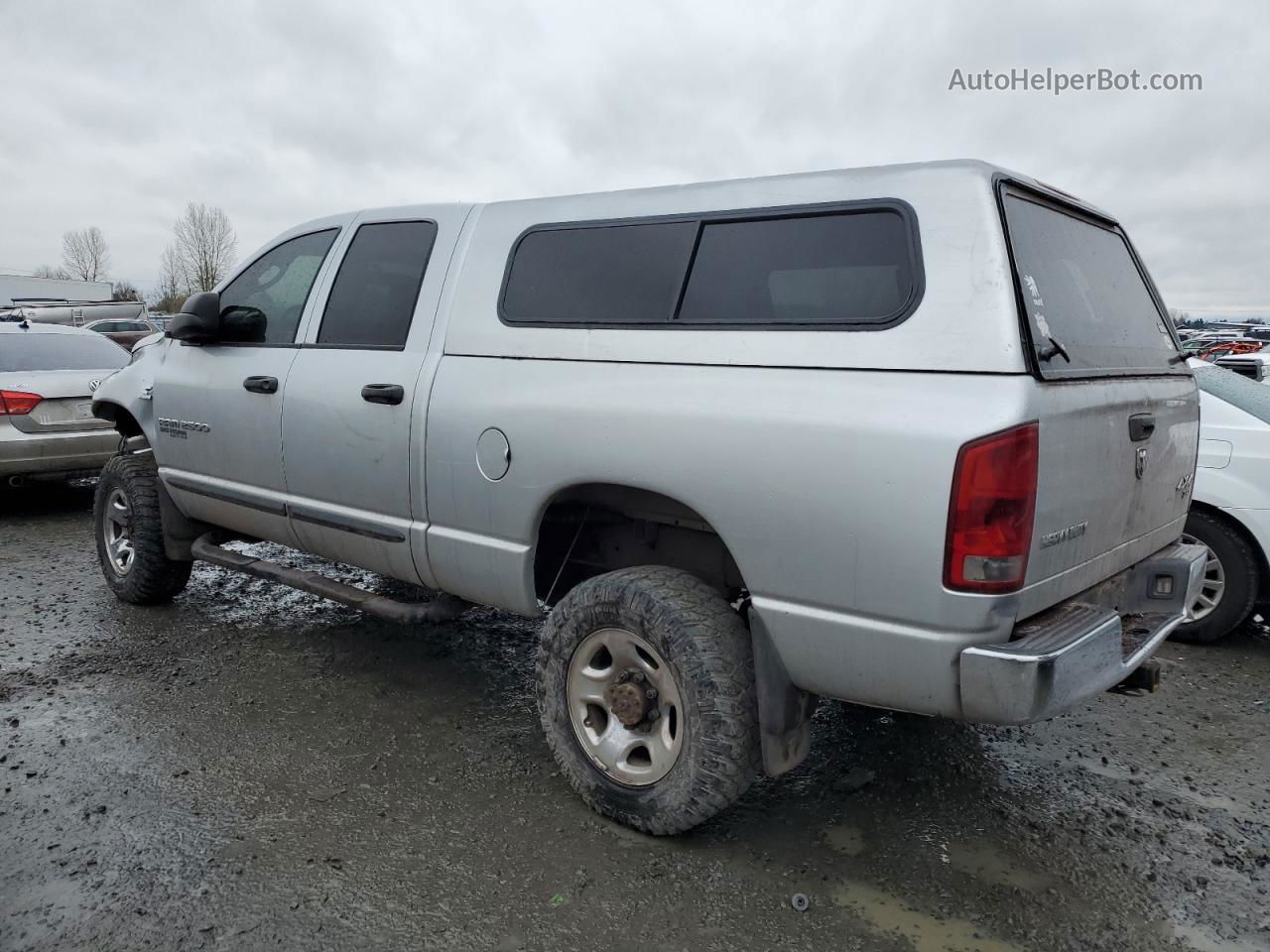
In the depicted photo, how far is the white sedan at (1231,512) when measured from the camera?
4.59 meters

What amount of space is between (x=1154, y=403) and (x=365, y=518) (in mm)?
2772

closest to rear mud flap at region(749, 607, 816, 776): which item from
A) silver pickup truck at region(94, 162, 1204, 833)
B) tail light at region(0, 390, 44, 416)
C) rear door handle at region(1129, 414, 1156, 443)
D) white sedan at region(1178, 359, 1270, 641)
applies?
silver pickup truck at region(94, 162, 1204, 833)

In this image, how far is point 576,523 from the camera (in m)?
3.42

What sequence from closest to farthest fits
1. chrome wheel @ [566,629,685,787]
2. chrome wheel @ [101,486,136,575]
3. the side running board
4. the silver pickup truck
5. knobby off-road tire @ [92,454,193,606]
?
the silver pickup truck
chrome wheel @ [566,629,685,787]
the side running board
knobby off-road tire @ [92,454,193,606]
chrome wheel @ [101,486,136,575]

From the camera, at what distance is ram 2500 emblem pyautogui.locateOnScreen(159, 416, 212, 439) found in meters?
4.38

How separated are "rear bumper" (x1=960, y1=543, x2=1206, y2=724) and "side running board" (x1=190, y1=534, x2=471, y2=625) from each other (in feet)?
6.59

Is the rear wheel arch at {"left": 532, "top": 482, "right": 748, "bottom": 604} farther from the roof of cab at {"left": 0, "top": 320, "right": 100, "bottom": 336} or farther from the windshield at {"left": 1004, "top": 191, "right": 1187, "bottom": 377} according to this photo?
the roof of cab at {"left": 0, "top": 320, "right": 100, "bottom": 336}

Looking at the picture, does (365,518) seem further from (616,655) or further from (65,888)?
(65,888)

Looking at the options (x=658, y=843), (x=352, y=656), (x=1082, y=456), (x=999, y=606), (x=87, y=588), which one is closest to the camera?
(x=999, y=606)

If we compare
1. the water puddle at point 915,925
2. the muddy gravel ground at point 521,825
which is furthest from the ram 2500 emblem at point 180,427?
the water puddle at point 915,925

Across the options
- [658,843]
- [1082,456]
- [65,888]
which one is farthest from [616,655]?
[65,888]

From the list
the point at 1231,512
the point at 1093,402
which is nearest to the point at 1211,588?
the point at 1231,512

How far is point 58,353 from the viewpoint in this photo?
771 cm

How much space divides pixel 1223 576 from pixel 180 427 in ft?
16.8
